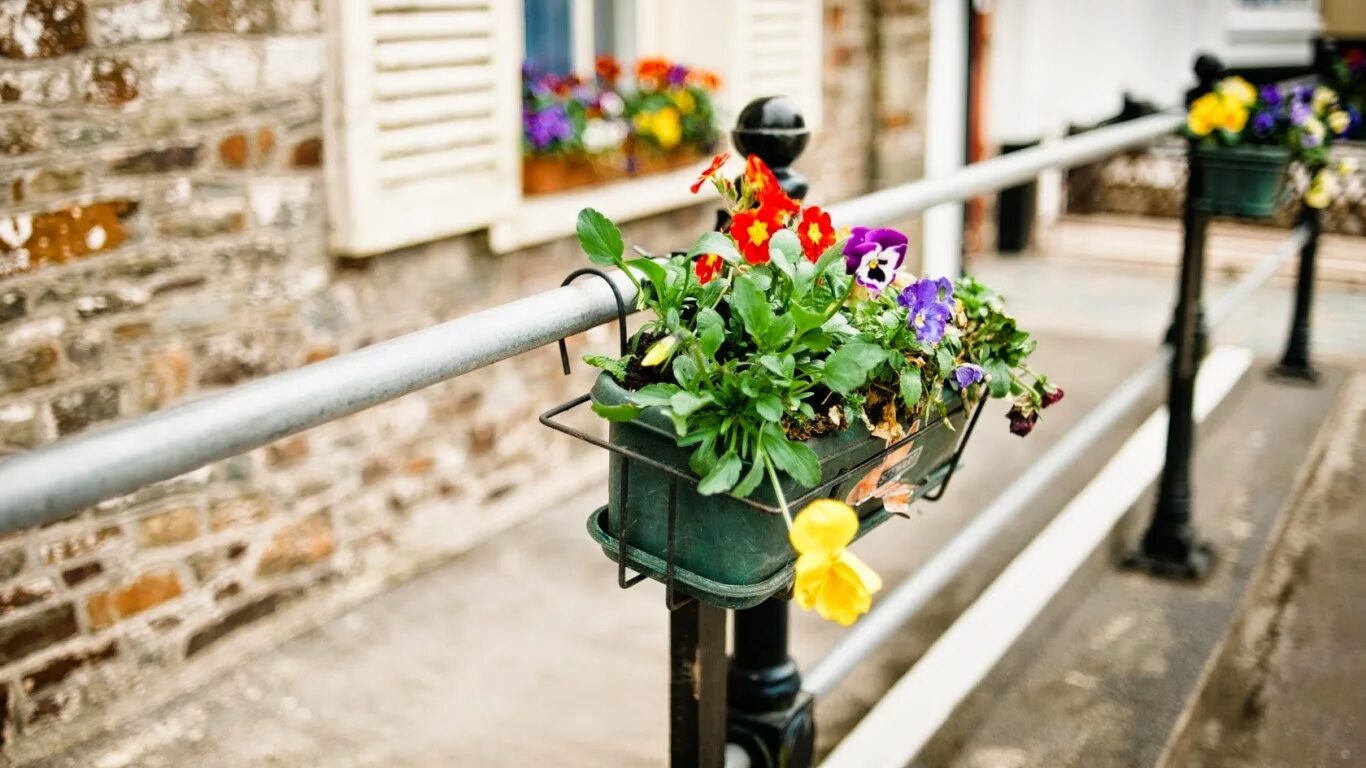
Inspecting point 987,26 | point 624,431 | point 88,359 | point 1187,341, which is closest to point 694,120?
point 1187,341

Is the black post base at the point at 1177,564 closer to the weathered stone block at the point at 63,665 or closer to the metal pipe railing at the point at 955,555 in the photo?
the metal pipe railing at the point at 955,555

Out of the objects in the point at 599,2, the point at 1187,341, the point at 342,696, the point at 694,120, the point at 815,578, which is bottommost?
the point at 342,696

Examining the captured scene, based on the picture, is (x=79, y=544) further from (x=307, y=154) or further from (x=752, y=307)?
(x=752, y=307)

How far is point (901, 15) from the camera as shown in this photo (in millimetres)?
5543

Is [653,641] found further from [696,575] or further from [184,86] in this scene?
[696,575]

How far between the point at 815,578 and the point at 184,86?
2.27 metres

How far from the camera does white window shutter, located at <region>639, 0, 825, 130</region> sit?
456 cm

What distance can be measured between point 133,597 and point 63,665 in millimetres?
196

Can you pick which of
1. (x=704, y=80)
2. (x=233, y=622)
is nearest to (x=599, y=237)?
(x=233, y=622)

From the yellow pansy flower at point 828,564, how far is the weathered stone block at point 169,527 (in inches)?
87.3

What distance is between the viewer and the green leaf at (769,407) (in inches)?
42.6

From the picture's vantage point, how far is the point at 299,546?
323cm

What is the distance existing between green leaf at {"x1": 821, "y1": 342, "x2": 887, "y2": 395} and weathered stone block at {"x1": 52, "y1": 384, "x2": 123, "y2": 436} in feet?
6.72

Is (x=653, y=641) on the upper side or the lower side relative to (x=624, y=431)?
lower
